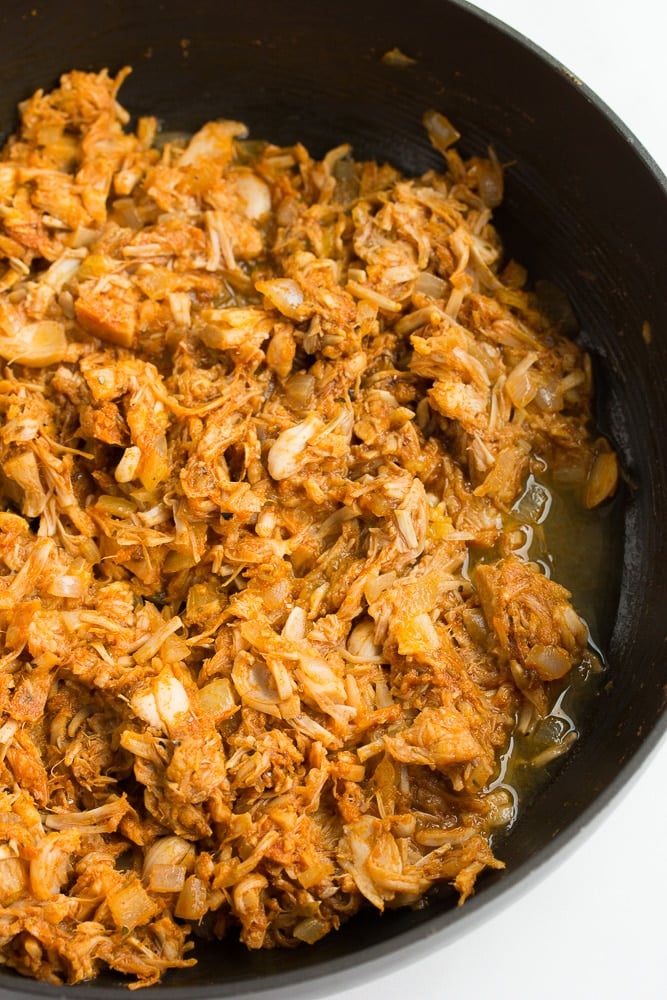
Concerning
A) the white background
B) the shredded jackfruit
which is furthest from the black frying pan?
the white background

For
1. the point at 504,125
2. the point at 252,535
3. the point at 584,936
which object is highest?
the point at 504,125

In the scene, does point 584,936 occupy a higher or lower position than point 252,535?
lower

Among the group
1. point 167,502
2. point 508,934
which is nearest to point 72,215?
point 167,502

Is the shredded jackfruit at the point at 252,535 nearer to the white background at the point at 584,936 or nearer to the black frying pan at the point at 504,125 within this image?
the black frying pan at the point at 504,125

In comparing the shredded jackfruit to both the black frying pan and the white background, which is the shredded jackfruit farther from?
the white background

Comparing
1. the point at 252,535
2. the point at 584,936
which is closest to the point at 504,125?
the point at 252,535

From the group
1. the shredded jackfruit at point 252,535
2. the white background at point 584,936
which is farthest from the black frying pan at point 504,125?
the white background at point 584,936

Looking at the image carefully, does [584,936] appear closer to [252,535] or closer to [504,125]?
[252,535]
